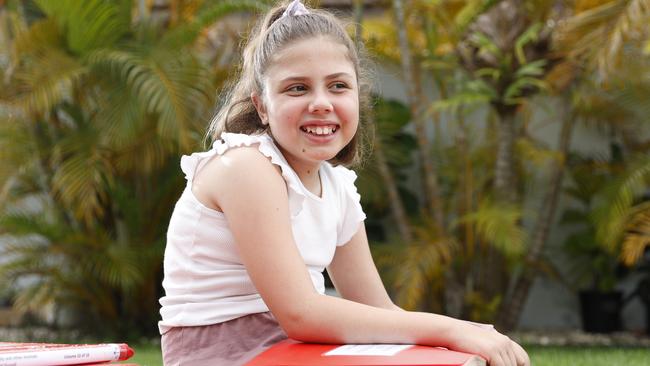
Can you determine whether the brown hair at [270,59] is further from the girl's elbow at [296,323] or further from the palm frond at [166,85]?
the palm frond at [166,85]

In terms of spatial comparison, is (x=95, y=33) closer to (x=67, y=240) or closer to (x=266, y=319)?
(x=67, y=240)

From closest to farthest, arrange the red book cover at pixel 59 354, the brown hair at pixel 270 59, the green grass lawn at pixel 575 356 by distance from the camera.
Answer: the red book cover at pixel 59 354 → the brown hair at pixel 270 59 → the green grass lawn at pixel 575 356

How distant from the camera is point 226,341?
2096mm

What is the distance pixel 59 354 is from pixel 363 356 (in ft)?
1.90

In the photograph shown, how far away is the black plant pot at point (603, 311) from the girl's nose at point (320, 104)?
21.4ft

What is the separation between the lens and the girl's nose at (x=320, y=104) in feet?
6.98

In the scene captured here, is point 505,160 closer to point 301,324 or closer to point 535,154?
point 535,154

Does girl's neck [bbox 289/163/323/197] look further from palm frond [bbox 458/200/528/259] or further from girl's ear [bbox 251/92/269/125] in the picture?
palm frond [bbox 458/200/528/259]

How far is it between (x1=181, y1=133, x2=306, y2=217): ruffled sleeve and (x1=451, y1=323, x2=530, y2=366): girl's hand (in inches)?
19.1

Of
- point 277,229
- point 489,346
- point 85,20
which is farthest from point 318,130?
point 85,20

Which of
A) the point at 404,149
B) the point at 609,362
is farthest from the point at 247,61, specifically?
the point at 404,149

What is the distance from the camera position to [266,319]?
7.00 ft

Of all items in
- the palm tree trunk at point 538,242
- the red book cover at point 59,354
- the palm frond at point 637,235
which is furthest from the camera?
the palm tree trunk at point 538,242

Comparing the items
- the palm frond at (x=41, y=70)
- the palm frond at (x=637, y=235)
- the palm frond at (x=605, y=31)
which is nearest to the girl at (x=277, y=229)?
the palm frond at (x=605, y=31)
